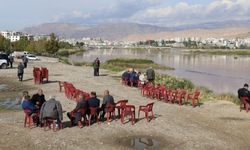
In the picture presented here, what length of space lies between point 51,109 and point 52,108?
6 centimetres

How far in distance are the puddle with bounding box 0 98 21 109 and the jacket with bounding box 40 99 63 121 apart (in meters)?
6.01

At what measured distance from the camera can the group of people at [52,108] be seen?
15430 mm

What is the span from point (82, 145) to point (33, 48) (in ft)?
310

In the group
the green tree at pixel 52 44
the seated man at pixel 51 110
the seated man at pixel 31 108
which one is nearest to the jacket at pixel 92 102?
the seated man at pixel 51 110

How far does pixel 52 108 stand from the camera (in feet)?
50.3

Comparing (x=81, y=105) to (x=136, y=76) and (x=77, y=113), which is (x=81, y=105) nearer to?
(x=77, y=113)

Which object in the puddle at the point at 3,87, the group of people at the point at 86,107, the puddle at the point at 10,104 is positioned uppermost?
the group of people at the point at 86,107

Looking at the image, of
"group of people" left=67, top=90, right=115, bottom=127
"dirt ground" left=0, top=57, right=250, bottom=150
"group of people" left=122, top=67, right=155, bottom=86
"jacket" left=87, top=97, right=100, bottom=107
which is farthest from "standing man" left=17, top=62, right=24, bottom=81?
"jacket" left=87, top=97, right=100, bottom=107

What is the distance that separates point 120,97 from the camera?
83.9 feet

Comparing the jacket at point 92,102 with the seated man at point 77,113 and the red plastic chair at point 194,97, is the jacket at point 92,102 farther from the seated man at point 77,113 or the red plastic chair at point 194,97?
the red plastic chair at point 194,97

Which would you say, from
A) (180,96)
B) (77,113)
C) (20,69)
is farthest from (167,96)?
(20,69)

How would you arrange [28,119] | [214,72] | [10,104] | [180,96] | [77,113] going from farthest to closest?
[214,72], [180,96], [10,104], [28,119], [77,113]

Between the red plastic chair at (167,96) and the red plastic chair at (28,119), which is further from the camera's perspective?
the red plastic chair at (167,96)

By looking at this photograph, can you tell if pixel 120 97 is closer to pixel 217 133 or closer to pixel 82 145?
pixel 217 133
